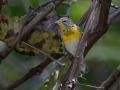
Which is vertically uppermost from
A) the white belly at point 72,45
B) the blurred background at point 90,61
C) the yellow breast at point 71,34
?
the yellow breast at point 71,34

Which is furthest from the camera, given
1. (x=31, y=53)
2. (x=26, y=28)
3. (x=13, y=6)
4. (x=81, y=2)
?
(x=81, y=2)

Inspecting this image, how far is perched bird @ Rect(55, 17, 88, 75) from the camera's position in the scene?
1.02 m

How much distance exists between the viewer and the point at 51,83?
3.29 feet

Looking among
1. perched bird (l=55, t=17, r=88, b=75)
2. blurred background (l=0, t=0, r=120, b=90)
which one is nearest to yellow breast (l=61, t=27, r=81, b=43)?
perched bird (l=55, t=17, r=88, b=75)

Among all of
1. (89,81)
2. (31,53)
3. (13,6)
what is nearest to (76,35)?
(31,53)

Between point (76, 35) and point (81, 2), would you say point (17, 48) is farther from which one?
point (81, 2)

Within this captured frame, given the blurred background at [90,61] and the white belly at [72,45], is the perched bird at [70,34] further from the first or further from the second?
the blurred background at [90,61]

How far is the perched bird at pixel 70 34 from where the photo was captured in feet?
3.33

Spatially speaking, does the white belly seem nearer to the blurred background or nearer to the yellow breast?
the yellow breast

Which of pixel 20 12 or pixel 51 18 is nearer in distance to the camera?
pixel 51 18

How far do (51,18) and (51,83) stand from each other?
0.20 m

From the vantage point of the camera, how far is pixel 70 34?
1.10 m

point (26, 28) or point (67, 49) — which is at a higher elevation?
point (26, 28)

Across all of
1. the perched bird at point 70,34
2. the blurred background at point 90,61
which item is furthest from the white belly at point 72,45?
the blurred background at point 90,61
